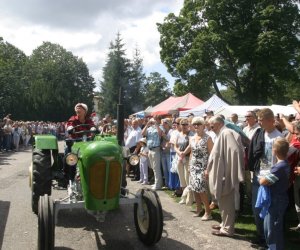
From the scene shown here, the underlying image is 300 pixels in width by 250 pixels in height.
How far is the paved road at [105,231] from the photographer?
5.73 meters

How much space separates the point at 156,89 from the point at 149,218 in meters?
80.3

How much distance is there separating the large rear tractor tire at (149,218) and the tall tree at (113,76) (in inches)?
2072

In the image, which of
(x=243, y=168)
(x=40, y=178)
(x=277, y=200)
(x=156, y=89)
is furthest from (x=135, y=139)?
(x=156, y=89)

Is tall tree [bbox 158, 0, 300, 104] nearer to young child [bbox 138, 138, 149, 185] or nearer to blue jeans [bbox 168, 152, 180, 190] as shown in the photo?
young child [bbox 138, 138, 149, 185]

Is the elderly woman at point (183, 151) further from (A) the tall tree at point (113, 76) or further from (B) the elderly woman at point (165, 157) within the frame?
(A) the tall tree at point (113, 76)

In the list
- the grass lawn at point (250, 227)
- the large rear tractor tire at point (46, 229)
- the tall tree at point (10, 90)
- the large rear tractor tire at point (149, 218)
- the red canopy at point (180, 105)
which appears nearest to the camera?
the large rear tractor tire at point (46, 229)

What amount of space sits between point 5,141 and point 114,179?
18.8m

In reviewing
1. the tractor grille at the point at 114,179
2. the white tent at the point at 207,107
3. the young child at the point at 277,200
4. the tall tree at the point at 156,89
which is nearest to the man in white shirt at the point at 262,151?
the young child at the point at 277,200

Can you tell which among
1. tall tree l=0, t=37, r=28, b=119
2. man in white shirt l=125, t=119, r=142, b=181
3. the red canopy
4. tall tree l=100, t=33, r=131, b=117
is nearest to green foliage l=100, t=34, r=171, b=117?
tall tree l=100, t=33, r=131, b=117

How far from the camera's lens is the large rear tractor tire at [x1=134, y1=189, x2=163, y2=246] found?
Result: 5.42 m

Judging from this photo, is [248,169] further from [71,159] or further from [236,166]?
[71,159]

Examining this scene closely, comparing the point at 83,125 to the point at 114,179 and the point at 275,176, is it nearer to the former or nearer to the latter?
the point at 114,179

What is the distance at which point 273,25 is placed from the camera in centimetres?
3034

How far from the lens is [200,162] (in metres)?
7.15
